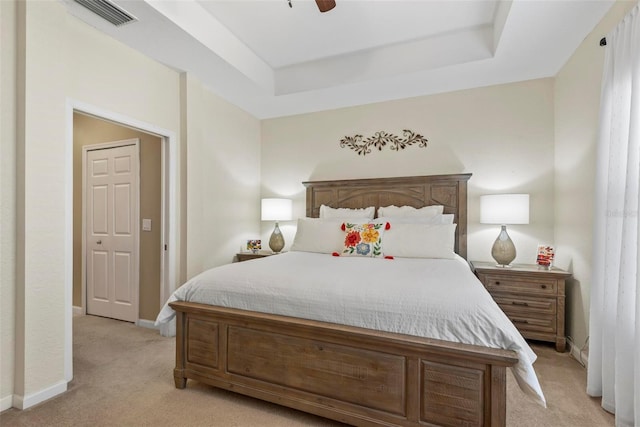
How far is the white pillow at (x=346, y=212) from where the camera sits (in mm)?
Result: 3525

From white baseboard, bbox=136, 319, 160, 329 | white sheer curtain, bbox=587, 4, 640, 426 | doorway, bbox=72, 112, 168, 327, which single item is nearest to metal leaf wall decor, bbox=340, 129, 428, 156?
white sheer curtain, bbox=587, 4, 640, 426

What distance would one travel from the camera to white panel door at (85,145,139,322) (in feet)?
11.0

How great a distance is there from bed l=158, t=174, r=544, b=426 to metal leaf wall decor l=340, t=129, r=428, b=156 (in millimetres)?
1896

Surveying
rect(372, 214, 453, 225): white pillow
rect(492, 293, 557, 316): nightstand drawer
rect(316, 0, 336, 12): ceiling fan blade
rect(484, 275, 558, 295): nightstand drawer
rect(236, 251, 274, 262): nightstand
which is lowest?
rect(492, 293, 557, 316): nightstand drawer

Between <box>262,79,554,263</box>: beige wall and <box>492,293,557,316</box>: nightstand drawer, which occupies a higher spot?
<box>262,79,554,263</box>: beige wall

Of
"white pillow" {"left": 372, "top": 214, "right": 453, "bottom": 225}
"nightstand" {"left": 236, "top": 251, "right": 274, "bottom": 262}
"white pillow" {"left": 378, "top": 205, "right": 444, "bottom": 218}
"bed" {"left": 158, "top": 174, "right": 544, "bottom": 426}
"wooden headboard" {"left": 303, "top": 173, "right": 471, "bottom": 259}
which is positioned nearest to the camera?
"bed" {"left": 158, "top": 174, "right": 544, "bottom": 426}

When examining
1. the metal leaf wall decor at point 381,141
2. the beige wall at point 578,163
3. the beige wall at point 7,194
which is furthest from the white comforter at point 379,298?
the metal leaf wall decor at point 381,141

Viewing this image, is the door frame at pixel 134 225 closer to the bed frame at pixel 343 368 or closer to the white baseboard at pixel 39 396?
the white baseboard at pixel 39 396

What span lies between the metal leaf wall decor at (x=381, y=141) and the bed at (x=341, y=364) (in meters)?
1.90

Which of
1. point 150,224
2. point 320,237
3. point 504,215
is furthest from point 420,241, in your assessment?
point 150,224

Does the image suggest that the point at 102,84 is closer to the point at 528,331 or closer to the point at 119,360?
the point at 119,360

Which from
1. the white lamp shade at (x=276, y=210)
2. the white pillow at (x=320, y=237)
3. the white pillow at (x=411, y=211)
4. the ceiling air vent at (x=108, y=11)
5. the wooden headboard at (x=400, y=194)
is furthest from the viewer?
the white lamp shade at (x=276, y=210)

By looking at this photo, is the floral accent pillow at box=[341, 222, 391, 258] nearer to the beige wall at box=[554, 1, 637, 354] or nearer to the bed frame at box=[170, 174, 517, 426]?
the bed frame at box=[170, 174, 517, 426]

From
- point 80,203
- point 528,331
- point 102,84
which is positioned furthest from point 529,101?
point 80,203
